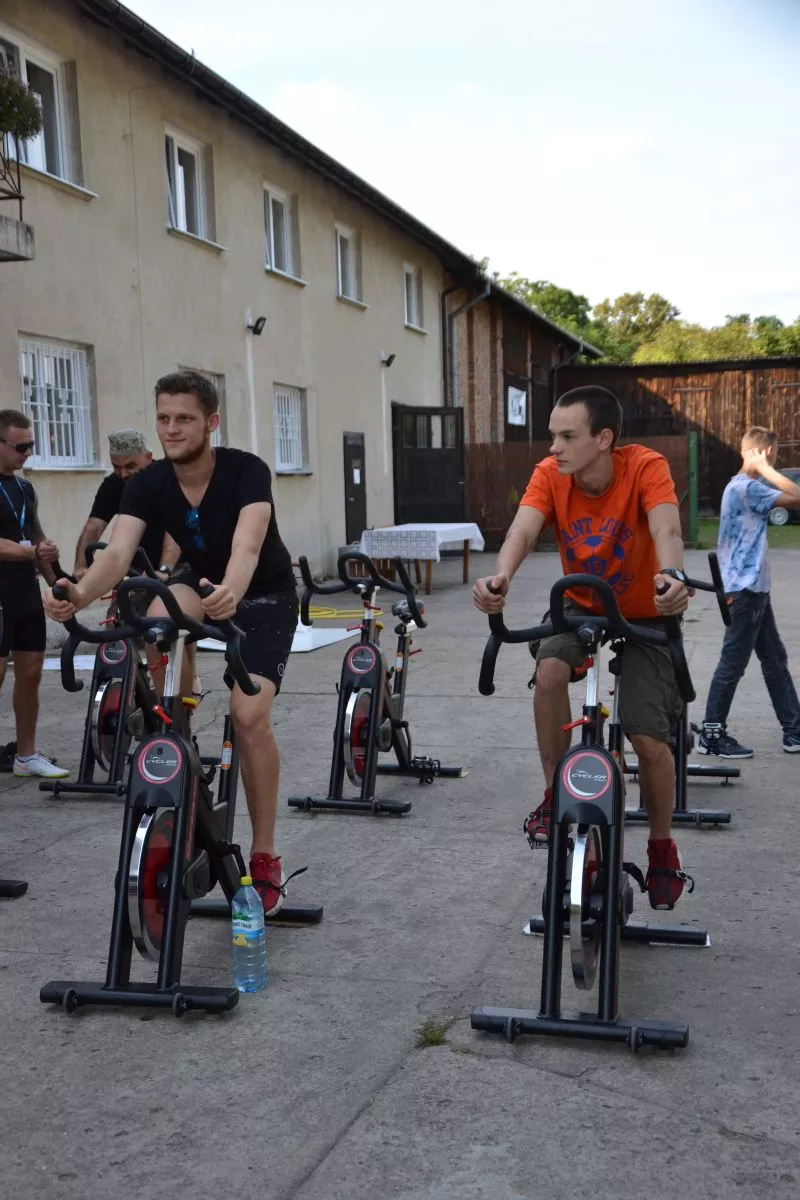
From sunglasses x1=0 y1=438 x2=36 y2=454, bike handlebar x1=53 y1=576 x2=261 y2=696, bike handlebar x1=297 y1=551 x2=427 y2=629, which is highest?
sunglasses x1=0 y1=438 x2=36 y2=454

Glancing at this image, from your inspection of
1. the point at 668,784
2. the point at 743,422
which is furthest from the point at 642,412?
the point at 668,784

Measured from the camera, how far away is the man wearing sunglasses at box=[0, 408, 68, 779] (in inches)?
254

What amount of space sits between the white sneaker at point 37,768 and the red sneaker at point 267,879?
102 inches

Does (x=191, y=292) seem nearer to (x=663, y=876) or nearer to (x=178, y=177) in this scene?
(x=178, y=177)

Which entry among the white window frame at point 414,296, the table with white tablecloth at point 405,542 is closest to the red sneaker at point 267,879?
the table with white tablecloth at point 405,542

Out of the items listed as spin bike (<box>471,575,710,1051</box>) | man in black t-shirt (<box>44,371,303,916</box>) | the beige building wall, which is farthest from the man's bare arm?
the beige building wall

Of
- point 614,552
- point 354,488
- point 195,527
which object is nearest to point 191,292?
point 354,488

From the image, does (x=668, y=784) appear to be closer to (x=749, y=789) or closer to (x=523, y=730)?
(x=749, y=789)

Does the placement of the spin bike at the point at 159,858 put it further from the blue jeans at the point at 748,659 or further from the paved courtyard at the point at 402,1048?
the blue jeans at the point at 748,659

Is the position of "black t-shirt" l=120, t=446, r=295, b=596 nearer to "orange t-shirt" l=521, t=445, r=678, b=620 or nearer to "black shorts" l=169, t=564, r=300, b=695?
"black shorts" l=169, t=564, r=300, b=695

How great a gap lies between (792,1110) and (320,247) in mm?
16949

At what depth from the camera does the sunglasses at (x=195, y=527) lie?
4.25m

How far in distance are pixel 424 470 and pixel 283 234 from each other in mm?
5504

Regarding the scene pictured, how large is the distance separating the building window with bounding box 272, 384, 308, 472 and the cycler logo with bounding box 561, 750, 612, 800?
14.2 metres
